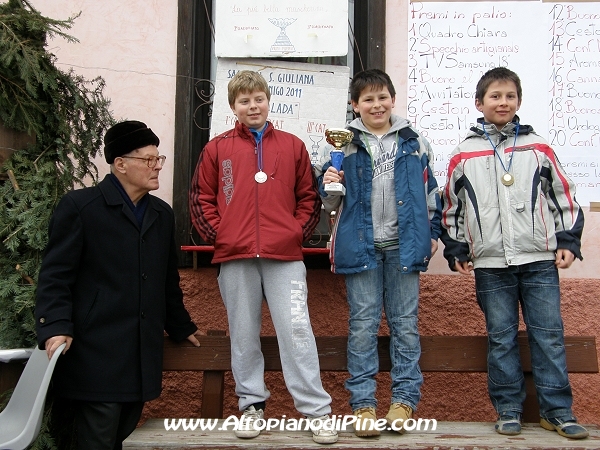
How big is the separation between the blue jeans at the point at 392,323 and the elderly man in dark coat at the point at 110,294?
37.9 inches

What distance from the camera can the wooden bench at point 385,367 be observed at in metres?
3.22

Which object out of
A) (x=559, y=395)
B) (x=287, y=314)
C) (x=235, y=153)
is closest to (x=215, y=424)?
(x=287, y=314)

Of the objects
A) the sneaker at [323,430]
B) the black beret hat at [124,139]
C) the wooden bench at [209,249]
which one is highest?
the black beret hat at [124,139]

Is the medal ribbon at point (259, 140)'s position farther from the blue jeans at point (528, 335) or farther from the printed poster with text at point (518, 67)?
the printed poster with text at point (518, 67)

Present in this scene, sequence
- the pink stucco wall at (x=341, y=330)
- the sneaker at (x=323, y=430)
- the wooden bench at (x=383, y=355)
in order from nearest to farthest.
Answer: the sneaker at (x=323, y=430) → the wooden bench at (x=383, y=355) → the pink stucco wall at (x=341, y=330)

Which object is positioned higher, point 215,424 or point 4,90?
point 4,90

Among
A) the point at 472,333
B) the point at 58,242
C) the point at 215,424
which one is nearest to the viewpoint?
the point at 58,242

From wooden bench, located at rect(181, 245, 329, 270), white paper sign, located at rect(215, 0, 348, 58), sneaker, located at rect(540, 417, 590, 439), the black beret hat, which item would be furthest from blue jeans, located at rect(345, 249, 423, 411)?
white paper sign, located at rect(215, 0, 348, 58)

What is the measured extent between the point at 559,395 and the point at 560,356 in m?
0.19

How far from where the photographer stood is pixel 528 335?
340 centimetres

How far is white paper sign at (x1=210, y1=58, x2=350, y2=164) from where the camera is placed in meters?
4.59

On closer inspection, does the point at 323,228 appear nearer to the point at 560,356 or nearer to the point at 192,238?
the point at 192,238

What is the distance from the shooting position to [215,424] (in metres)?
3.45

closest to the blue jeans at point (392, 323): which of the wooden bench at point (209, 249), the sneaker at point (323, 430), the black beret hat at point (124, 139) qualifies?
the sneaker at point (323, 430)
